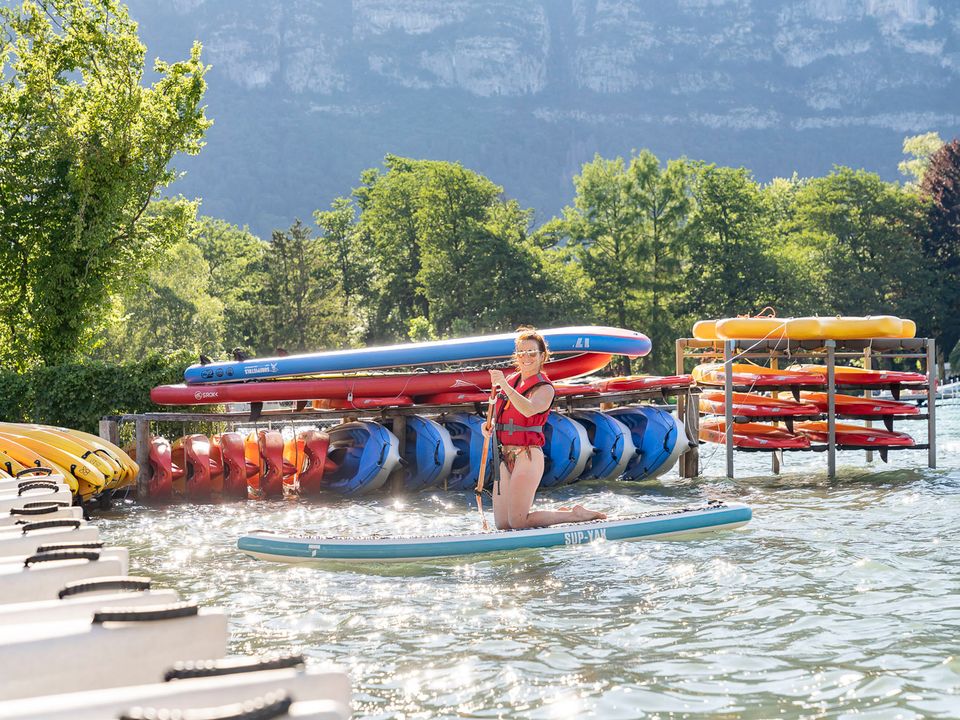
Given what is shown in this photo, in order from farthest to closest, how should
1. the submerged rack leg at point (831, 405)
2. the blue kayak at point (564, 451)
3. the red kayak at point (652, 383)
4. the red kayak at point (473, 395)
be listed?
1. the red kayak at point (652, 383)
2. the submerged rack leg at point (831, 405)
3. the red kayak at point (473, 395)
4. the blue kayak at point (564, 451)

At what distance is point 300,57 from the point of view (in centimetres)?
18212

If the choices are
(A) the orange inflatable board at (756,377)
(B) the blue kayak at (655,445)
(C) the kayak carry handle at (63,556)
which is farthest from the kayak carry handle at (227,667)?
(A) the orange inflatable board at (756,377)

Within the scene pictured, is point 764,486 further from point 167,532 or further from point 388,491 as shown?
point 167,532

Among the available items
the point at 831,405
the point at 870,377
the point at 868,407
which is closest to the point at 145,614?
the point at 831,405

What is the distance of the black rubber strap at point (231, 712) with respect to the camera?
1981 mm

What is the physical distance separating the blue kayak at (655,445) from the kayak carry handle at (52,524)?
35.7 ft

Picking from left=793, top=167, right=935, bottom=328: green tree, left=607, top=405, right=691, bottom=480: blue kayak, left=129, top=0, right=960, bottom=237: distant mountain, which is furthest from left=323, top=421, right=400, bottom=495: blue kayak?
left=129, top=0, right=960, bottom=237: distant mountain

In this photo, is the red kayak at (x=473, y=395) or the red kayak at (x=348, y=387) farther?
the red kayak at (x=473, y=395)

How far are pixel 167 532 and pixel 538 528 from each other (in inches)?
172

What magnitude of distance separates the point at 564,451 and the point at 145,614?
11.5m

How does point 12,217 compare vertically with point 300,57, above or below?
below

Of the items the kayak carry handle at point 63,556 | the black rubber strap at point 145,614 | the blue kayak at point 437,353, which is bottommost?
the black rubber strap at point 145,614

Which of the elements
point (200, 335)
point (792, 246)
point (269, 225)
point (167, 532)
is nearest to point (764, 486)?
point (167, 532)

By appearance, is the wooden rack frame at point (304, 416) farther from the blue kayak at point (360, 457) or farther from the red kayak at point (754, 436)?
the red kayak at point (754, 436)
